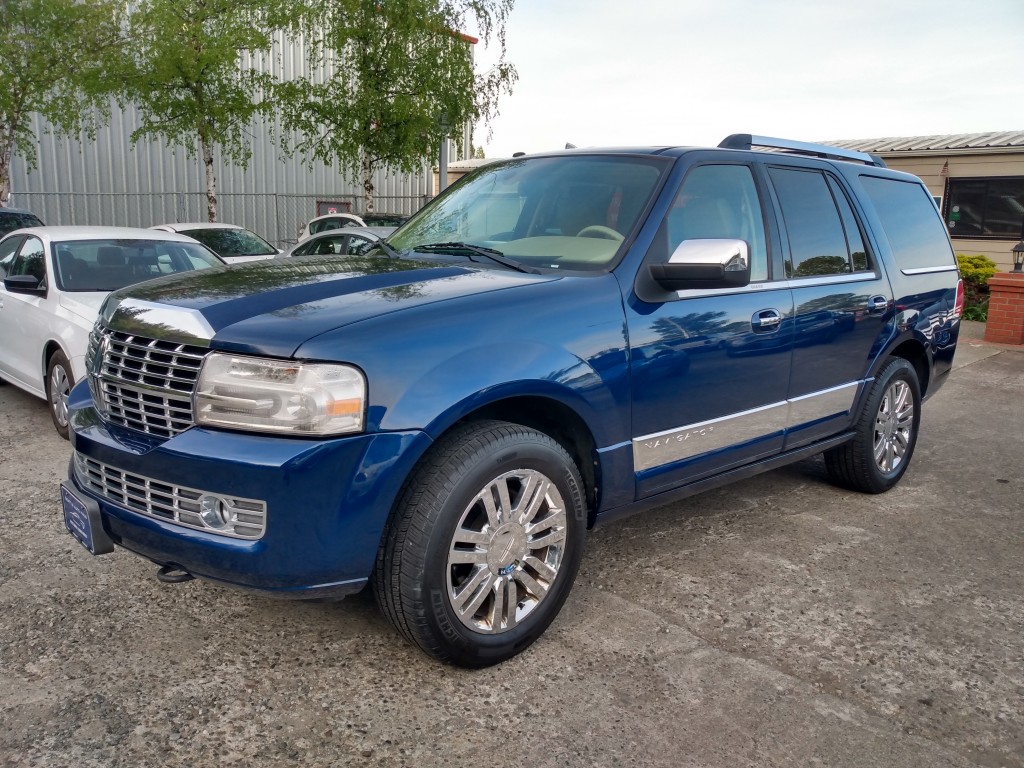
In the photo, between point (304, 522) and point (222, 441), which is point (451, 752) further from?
point (222, 441)

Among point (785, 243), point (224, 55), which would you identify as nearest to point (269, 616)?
point (785, 243)

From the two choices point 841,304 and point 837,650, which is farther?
point 841,304

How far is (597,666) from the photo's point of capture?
3.10 meters

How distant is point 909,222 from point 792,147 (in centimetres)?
115

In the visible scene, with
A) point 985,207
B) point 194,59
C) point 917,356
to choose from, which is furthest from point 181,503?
point 985,207

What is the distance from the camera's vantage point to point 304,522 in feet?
8.49

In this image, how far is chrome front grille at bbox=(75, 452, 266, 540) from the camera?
8.54ft

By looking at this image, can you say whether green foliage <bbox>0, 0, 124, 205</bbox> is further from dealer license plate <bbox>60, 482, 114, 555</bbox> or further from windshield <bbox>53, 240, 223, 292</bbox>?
dealer license plate <bbox>60, 482, 114, 555</bbox>

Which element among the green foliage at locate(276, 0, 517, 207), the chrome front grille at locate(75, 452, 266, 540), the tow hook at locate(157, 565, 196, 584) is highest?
the green foliage at locate(276, 0, 517, 207)

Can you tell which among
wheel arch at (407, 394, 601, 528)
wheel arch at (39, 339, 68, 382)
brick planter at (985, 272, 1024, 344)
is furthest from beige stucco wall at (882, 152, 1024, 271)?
wheel arch at (407, 394, 601, 528)

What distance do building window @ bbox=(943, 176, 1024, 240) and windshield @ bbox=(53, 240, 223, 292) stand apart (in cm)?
1404

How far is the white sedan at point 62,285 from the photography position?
598 centimetres

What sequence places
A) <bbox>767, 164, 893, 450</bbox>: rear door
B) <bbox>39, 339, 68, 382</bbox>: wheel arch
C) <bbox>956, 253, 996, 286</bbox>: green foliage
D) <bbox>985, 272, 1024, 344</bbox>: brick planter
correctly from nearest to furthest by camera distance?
<bbox>767, 164, 893, 450</bbox>: rear door → <bbox>39, 339, 68, 382</bbox>: wheel arch → <bbox>985, 272, 1024, 344</bbox>: brick planter → <bbox>956, 253, 996, 286</bbox>: green foliage

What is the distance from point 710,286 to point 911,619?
1561 mm
